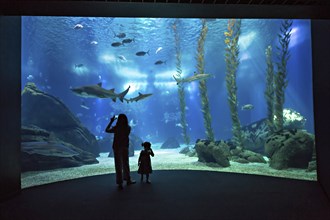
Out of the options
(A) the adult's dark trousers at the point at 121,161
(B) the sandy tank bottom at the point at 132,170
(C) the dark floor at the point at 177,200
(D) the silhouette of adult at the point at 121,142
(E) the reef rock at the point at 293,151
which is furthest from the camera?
(E) the reef rock at the point at 293,151

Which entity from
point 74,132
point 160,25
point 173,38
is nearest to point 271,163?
point 74,132

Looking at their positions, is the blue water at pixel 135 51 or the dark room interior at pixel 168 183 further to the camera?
the blue water at pixel 135 51

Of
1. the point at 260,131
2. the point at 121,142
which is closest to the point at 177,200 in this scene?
the point at 121,142

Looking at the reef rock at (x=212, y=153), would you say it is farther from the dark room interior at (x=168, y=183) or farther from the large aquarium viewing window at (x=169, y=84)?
the dark room interior at (x=168, y=183)

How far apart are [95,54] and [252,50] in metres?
22.4

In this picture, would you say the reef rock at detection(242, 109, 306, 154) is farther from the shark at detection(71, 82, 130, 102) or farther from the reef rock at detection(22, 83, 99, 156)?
the reef rock at detection(22, 83, 99, 156)

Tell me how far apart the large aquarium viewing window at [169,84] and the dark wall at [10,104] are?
5.15 ft

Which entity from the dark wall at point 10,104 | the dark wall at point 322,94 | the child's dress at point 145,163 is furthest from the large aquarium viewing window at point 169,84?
the child's dress at point 145,163

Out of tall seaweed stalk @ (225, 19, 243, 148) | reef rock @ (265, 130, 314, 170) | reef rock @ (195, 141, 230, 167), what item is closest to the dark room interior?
reef rock @ (265, 130, 314, 170)

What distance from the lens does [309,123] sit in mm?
24469

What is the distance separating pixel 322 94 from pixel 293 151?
424cm

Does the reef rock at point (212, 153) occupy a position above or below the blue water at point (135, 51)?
below

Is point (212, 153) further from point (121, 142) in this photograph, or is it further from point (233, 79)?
point (121, 142)

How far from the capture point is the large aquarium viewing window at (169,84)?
8859 millimetres
